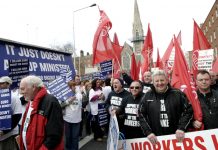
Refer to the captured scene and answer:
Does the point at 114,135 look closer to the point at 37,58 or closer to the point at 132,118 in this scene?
the point at 132,118

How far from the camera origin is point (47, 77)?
8.87m

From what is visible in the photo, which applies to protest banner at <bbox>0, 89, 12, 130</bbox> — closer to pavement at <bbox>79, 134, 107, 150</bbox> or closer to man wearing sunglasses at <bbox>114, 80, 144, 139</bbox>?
man wearing sunglasses at <bbox>114, 80, 144, 139</bbox>

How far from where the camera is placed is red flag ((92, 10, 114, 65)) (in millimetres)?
9039

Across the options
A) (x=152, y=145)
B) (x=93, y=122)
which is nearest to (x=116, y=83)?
(x=152, y=145)

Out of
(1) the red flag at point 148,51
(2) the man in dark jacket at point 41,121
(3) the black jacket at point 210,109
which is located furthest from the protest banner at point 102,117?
(2) the man in dark jacket at point 41,121

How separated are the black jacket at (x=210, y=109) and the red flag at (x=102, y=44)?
4764mm

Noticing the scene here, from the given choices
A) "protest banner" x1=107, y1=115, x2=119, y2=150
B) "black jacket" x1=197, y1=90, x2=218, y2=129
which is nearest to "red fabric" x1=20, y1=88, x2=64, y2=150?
"protest banner" x1=107, y1=115, x2=119, y2=150

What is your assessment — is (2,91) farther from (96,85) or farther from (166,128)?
(96,85)

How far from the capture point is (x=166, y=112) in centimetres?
423

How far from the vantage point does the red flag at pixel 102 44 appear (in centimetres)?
904

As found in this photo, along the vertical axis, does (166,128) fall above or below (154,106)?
below

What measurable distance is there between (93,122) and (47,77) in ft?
6.94

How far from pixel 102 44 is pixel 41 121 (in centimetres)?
568

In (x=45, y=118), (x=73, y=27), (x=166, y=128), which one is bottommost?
(x=166, y=128)
